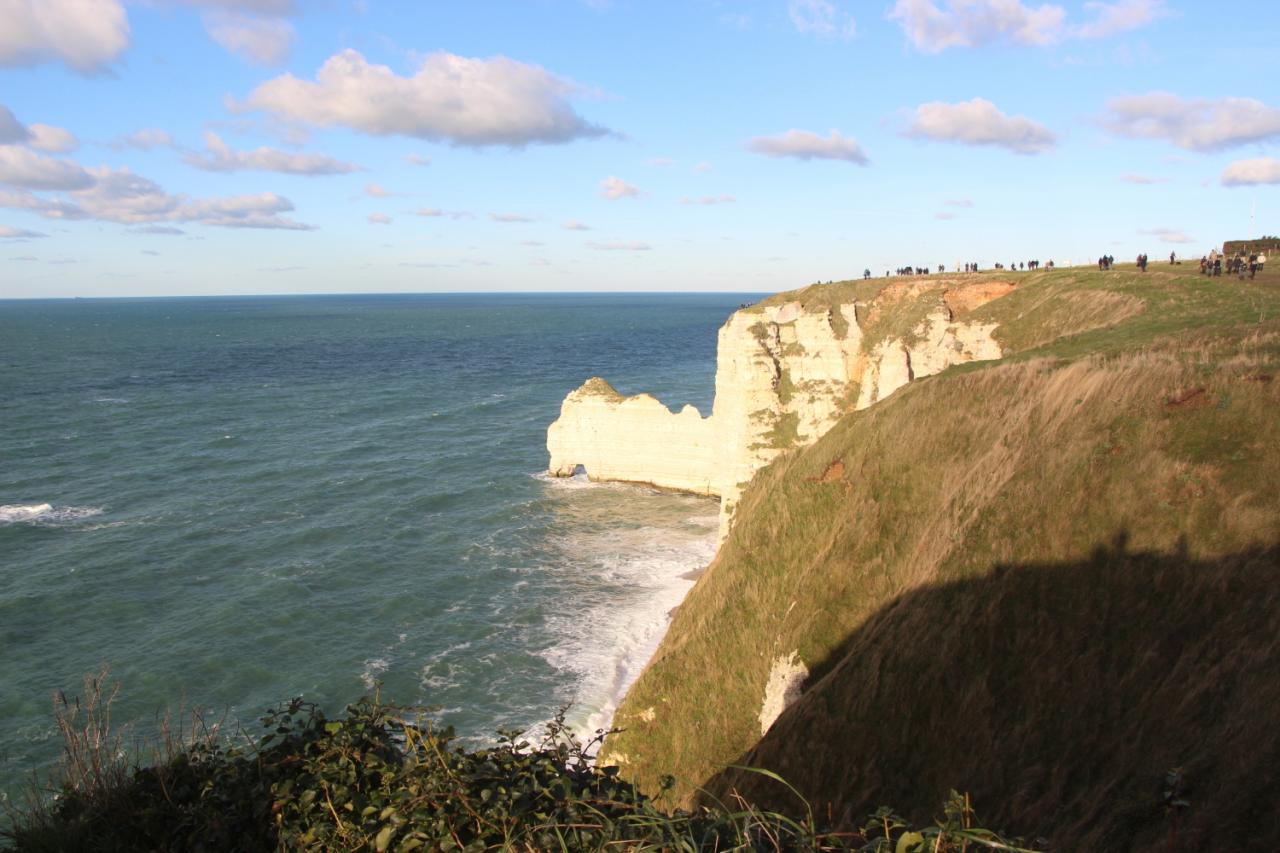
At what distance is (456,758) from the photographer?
6.91 meters

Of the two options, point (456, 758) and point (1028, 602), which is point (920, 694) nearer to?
point (1028, 602)

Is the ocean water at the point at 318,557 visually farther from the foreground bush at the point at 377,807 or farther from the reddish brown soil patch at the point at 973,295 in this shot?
the reddish brown soil patch at the point at 973,295

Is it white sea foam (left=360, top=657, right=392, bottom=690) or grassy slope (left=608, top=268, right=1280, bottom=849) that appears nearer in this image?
grassy slope (left=608, top=268, right=1280, bottom=849)

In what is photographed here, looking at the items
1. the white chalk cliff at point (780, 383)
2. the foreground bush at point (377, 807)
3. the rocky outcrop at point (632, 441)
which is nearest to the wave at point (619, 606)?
the white chalk cliff at point (780, 383)

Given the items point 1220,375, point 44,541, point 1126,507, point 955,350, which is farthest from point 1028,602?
point 44,541

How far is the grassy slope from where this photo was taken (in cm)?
1143

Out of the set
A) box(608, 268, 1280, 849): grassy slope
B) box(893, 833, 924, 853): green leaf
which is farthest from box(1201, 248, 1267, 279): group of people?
box(893, 833, 924, 853): green leaf

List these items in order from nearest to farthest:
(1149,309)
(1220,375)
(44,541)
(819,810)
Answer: (819,810) → (1220,375) → (1149,309) → (44,541)

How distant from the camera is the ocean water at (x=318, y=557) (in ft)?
95.1

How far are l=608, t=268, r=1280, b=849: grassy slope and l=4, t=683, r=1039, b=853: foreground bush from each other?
6.48 meters

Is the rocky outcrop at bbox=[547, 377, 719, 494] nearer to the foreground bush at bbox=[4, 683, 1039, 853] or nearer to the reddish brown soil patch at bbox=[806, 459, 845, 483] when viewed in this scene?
the reddish brown soil patch at bbox=[806, 459, 845, 483]

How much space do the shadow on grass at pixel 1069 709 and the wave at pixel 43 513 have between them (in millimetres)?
44480

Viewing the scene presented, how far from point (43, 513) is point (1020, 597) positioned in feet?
172

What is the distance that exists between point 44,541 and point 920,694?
45.6 m
